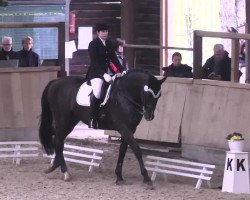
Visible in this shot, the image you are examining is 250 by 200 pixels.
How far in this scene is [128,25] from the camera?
19547 millimetres

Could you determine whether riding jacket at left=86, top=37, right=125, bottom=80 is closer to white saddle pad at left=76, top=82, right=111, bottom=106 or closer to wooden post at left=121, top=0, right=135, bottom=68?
white saddle pad at left=76, top=82, right=111, bottom=106

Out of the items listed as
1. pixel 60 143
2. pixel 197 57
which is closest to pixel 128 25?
pixel 197 57

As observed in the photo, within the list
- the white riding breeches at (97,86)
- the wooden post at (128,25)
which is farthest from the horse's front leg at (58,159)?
the wooden post at (128,25)

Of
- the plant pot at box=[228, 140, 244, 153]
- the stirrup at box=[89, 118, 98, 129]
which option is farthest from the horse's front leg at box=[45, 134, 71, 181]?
the plant pot at box=[228, 140, 244, 153]

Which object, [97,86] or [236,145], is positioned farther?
[97,86]

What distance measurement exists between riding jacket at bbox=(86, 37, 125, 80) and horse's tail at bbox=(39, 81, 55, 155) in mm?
1133

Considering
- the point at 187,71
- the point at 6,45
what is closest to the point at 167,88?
the point at 187,71

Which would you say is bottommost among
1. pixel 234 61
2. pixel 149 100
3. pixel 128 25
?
pixel 149 100

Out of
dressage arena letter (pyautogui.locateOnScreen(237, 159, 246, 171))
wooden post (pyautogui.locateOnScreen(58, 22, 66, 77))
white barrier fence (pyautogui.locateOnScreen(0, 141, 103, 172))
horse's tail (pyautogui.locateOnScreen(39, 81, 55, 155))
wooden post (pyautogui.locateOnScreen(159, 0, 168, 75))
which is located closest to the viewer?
dressage arena letter (pyautogui.locateOnScreen(237, 159, 246, 171))

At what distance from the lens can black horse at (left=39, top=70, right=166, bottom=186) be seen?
1178cm

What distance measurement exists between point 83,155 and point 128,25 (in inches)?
266

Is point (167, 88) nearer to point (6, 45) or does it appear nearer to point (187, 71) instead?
point (187, 71)

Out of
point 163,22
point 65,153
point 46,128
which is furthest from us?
point 163,22

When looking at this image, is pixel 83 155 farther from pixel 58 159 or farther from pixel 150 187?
pixel 150 187
